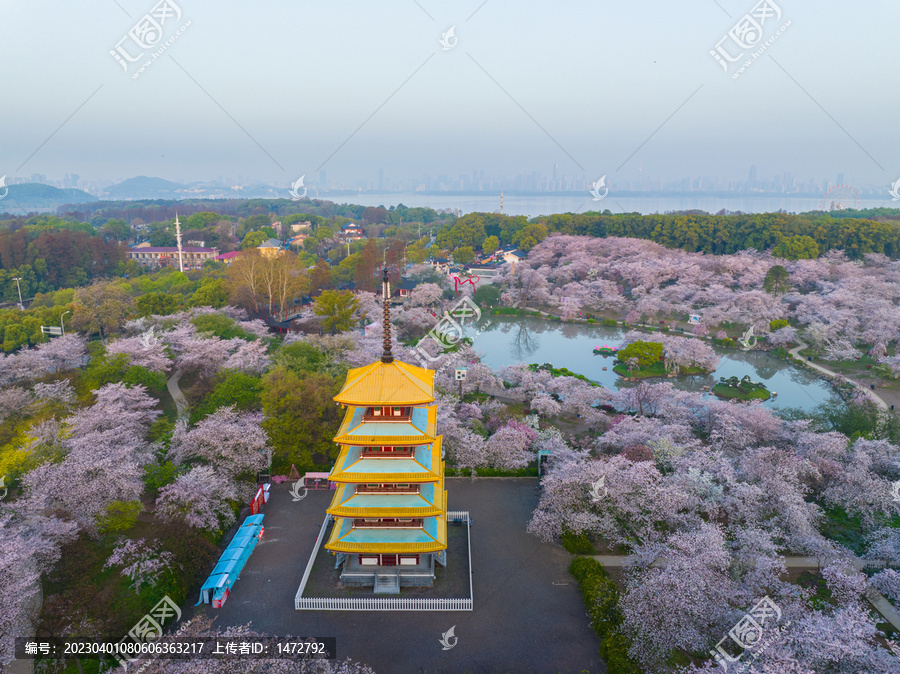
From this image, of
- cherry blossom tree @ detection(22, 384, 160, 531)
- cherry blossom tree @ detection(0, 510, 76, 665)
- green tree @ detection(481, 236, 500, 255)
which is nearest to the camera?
cherry blossom tree @ detection(0, 510, 76, 665)

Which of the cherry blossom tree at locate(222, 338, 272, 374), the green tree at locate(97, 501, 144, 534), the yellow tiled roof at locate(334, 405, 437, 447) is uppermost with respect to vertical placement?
the yellow tiled roof at locate(334, 405, 437, 447)

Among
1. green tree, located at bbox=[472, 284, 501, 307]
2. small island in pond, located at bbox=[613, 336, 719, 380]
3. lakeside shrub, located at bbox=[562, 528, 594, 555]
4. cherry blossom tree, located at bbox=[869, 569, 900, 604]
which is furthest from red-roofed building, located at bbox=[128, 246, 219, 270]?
cherry blossom tree, located at bbox=[869, 569, 900, 604]

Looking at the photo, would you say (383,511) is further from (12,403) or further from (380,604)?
(12,403)

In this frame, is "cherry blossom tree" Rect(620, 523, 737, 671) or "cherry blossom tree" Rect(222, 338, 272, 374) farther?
"cherry blossom tree" Rect(222, 338, 272, 374)

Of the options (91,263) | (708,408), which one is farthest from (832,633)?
(91,263)

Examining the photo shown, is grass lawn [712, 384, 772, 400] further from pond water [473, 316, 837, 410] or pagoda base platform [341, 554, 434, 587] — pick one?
pagoda base platform [341, 554, 434, 587]

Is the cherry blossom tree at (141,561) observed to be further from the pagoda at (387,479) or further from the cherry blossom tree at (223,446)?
the pagoda at (387,479)
